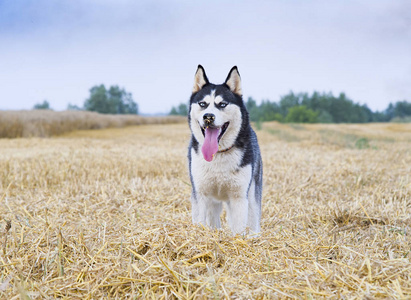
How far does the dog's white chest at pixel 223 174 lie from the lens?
3.27 m

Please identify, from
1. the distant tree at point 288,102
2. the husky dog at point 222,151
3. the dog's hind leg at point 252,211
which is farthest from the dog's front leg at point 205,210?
the distant tree at point 288,102

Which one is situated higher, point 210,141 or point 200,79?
point 200,79

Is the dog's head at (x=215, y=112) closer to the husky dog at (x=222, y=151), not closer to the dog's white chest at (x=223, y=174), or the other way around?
the husky dog at (x=222, y=151)

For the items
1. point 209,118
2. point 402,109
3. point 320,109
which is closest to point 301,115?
point 320,109

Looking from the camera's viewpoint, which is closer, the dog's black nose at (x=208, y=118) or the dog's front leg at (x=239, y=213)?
the dog's black nose at (x=208, y=118)

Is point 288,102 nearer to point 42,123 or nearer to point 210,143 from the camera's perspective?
point 42,123

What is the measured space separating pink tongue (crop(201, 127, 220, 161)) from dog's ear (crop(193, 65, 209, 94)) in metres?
→ 0.62

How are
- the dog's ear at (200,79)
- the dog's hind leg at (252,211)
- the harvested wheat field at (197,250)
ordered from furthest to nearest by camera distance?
the dog's hind leg at (252,211) < the dog's ear at (200,79) < the harvested wheat field at (197,250)

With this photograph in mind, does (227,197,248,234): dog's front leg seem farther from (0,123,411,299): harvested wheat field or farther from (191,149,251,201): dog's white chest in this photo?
(0,123,411,299): harvested wheat field

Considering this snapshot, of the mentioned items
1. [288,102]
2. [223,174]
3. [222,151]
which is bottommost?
[223,174]

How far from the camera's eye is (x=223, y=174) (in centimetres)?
326

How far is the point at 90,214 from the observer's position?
14.3 feet

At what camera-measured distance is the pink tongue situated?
123 inches

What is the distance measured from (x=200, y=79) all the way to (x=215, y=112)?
24.1 inches
